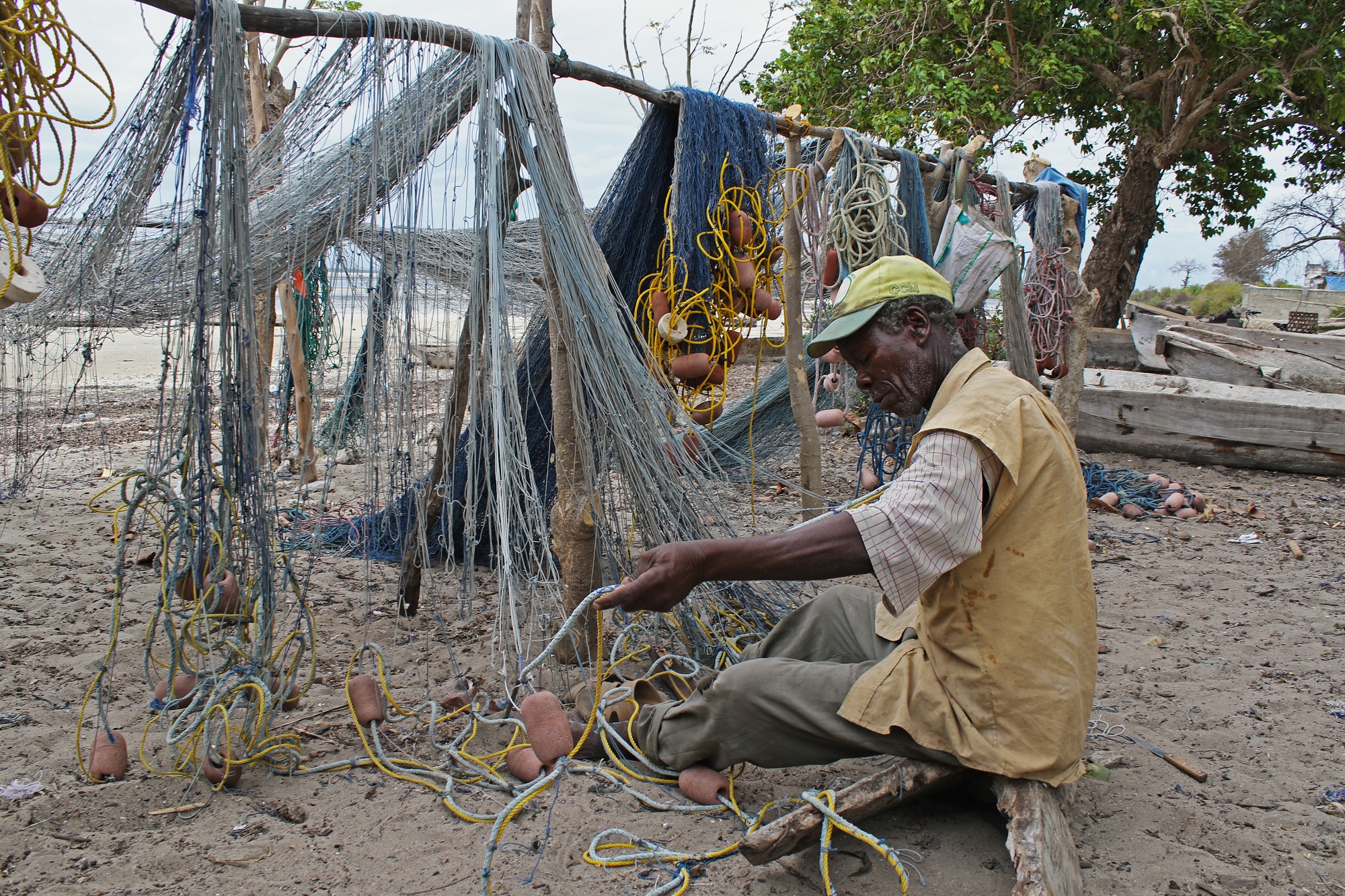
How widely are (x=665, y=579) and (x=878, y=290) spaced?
2.52 feet

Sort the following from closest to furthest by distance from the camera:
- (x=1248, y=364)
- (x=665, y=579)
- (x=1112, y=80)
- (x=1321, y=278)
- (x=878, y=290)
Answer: (x=665, y=579) → (x=878, y=290) → (x=1248, y=364) → (x=1112, y=80) → (x=1321, y=278)

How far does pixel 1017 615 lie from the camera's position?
1.77 meters

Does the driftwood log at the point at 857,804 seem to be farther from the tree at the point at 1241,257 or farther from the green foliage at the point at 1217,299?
the tree at the point at 1241,257

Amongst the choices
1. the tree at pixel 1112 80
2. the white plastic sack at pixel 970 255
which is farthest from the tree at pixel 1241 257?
the white plastic sack at pixel 970 255

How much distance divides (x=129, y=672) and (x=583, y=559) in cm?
158

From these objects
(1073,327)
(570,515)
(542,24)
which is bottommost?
(570,515)

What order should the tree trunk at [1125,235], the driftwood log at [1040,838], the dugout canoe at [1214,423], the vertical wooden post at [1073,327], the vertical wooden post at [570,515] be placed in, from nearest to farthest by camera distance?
the driftwood log at [1040,838], the vertical wooden post at [570,515], the vertical wooden post at [1073,327], the dugout canoe at [1214,423], the tree trunk at [1125,235]

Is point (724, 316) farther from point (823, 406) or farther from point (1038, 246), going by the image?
point (823, 406)

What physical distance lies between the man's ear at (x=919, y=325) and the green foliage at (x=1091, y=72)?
719cm

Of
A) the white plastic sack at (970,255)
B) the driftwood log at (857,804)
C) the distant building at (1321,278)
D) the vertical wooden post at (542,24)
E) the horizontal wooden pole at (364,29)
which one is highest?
the distant building at (1321,278)

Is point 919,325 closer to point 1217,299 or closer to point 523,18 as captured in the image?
point 523,18

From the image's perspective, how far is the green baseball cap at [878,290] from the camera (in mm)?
1869

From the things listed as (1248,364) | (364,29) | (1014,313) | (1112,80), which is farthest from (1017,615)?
(1112,80)

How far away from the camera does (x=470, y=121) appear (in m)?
2.57
